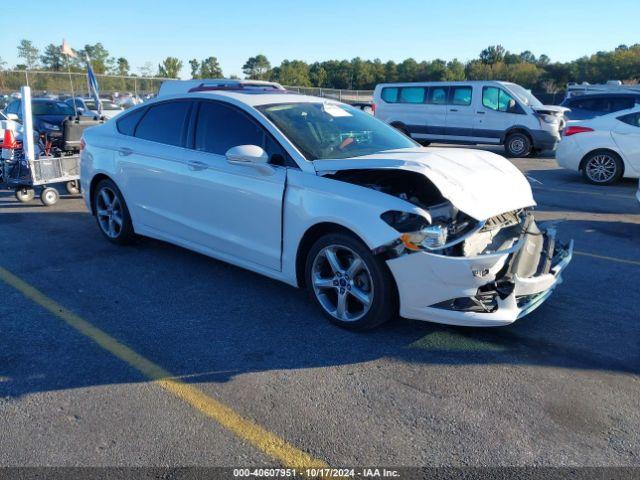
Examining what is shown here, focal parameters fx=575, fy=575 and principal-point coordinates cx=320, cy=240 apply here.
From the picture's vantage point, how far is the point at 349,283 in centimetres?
412

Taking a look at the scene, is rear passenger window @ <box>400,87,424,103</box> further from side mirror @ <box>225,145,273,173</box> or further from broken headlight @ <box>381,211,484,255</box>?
broken headlight @ <box>381,211,484,255</box>

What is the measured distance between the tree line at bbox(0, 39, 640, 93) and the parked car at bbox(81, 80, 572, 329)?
62.3 meters

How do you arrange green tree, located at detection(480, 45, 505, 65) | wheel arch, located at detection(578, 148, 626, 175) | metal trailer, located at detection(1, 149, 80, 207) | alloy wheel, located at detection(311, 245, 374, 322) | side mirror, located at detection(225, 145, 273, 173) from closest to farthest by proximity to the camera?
alloy wheel, located at detection(311, 245, 374, 322) < side mirror, located at detection(225, 145, 273, 173) < metal trailer, located at detection(1, 149, 80, 207) < wheel arch, located at detection(578, 148, 626, 175) < green tree, located at detection(480, 45, 505, 65)

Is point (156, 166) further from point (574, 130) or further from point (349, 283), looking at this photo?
point (574, 130)

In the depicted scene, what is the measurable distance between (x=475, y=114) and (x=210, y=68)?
2879 inches

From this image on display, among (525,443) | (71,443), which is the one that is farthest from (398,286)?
(71,443)

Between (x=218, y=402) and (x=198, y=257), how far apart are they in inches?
114

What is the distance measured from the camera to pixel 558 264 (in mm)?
4414

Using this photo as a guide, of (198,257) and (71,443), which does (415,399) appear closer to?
(71,443)

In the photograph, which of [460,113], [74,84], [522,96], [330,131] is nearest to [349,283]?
[330,131]

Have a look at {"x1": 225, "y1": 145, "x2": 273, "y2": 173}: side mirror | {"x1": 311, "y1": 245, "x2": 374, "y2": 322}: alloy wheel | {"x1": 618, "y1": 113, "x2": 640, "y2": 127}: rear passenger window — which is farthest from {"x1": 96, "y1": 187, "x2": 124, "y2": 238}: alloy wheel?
{"x1": 618, "y1": 113, "x2": 640, "y2": 127}: rear passenger window

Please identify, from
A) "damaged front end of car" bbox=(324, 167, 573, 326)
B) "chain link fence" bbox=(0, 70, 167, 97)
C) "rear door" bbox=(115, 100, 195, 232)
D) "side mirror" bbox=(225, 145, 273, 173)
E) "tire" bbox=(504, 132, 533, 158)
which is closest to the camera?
"damaged front end of car" bbox=(324, 167, 573, 326)

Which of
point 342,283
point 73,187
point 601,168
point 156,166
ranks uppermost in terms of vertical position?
point 156,166

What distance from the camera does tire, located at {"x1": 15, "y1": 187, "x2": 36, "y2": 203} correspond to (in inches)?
351
